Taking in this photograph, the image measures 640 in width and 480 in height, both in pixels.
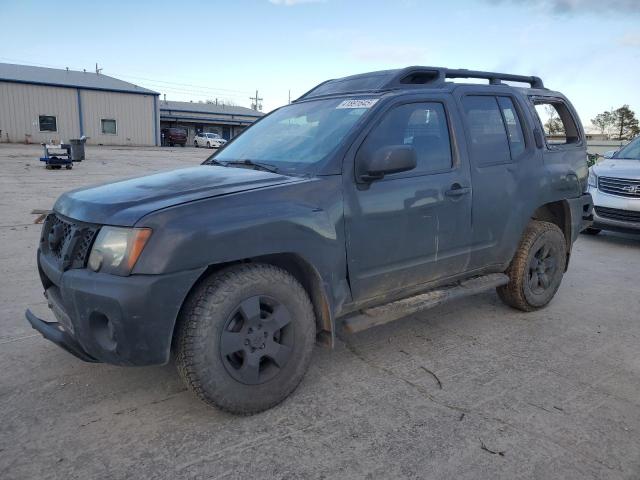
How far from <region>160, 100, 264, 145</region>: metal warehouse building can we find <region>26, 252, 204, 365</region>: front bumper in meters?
49.1

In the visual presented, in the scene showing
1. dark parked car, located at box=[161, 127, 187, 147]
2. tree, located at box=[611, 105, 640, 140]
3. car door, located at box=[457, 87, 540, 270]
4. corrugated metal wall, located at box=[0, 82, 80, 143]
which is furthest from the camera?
tree, located at box=[611, 105, 640, 140]

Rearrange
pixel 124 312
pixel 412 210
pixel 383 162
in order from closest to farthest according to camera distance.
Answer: pixel 124 312, pixel 383 162, pixel 412 210

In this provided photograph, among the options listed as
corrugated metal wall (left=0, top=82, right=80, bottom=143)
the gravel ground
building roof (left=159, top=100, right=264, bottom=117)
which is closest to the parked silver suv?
the gravel ground

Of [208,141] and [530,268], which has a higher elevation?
[208,141]

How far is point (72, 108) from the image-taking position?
37.4m

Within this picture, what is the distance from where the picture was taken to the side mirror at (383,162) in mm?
3080

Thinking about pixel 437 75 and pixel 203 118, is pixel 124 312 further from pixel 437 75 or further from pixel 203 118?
pixel 203 118

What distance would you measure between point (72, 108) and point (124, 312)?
4033 cm

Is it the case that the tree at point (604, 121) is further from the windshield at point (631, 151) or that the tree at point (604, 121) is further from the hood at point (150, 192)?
the hood at point (150, 192)

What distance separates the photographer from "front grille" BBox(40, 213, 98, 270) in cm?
264

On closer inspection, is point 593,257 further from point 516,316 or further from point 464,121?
point 464,121

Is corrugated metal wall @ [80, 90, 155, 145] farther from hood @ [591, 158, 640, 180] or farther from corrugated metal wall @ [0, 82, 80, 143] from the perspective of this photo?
hood @ [591, 158, 640, 180]

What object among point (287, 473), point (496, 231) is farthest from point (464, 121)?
point (287, 473)

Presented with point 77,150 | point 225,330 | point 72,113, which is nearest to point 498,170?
point 225,330
